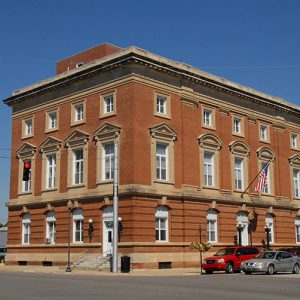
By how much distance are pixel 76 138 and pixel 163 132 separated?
7517 millimetres

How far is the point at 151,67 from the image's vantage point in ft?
138

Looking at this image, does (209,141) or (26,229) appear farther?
(26,229)

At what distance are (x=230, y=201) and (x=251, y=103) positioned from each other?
33.8 feet

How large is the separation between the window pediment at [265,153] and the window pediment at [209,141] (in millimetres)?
5894

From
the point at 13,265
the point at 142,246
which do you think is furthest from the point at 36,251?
the point at 142,246

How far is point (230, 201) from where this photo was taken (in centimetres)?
4672

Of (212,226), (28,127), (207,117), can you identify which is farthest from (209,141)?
(28,127)

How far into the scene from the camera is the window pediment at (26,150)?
48.6 metres

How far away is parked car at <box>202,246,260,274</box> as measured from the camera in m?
34.7

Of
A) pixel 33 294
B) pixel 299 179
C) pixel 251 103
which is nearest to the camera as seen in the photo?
pixel 33 294

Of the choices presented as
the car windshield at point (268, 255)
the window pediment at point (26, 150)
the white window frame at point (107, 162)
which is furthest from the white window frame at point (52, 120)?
the car windshield at point (268, 255)

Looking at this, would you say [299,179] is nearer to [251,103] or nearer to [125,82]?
[251,103]

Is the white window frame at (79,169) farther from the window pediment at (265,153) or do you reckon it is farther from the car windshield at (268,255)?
the window pediment at (265,153)

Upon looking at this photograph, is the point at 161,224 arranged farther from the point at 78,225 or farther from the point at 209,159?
the point at 209,159
